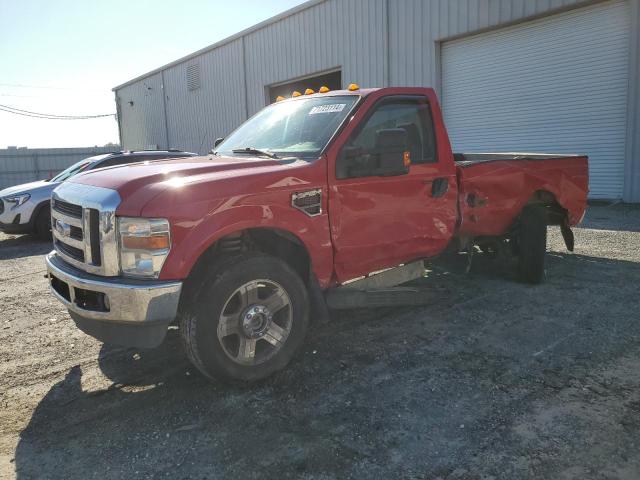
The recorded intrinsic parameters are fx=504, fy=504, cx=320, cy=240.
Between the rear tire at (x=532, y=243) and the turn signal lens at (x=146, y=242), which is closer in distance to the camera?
the turn signal lens at (x=146, y=242)

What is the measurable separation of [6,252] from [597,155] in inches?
507

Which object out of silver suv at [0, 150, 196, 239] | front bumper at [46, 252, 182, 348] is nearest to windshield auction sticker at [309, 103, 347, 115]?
front bumper at [46, 252, 182, 348]

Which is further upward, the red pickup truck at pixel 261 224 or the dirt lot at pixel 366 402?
the red pickup truck at pixel 261 224

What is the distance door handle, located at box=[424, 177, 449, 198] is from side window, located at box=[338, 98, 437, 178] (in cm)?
18

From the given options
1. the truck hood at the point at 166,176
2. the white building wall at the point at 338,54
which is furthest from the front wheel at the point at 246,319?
the white building wall at the point at 338,54

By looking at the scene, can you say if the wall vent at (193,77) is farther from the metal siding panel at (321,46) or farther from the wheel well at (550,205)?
the wheel well at (550,205)

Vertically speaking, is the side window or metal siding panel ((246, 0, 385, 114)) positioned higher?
metal siding panel ((246, 0, 385, 114))

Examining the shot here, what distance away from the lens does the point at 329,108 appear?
4.27 m

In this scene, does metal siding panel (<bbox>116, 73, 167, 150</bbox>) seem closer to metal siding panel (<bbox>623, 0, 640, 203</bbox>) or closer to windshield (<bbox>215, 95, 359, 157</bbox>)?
metal siding panel (<bbox>623, 0, 640, 203</bbox>)

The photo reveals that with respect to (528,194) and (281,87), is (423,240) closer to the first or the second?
(528,194)

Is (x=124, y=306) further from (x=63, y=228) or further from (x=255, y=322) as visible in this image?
(x=63, y=228)

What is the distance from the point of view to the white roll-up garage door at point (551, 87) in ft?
37.5

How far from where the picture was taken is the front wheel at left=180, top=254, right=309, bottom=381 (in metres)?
3.22

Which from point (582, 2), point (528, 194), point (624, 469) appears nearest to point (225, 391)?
point (624, 469)
